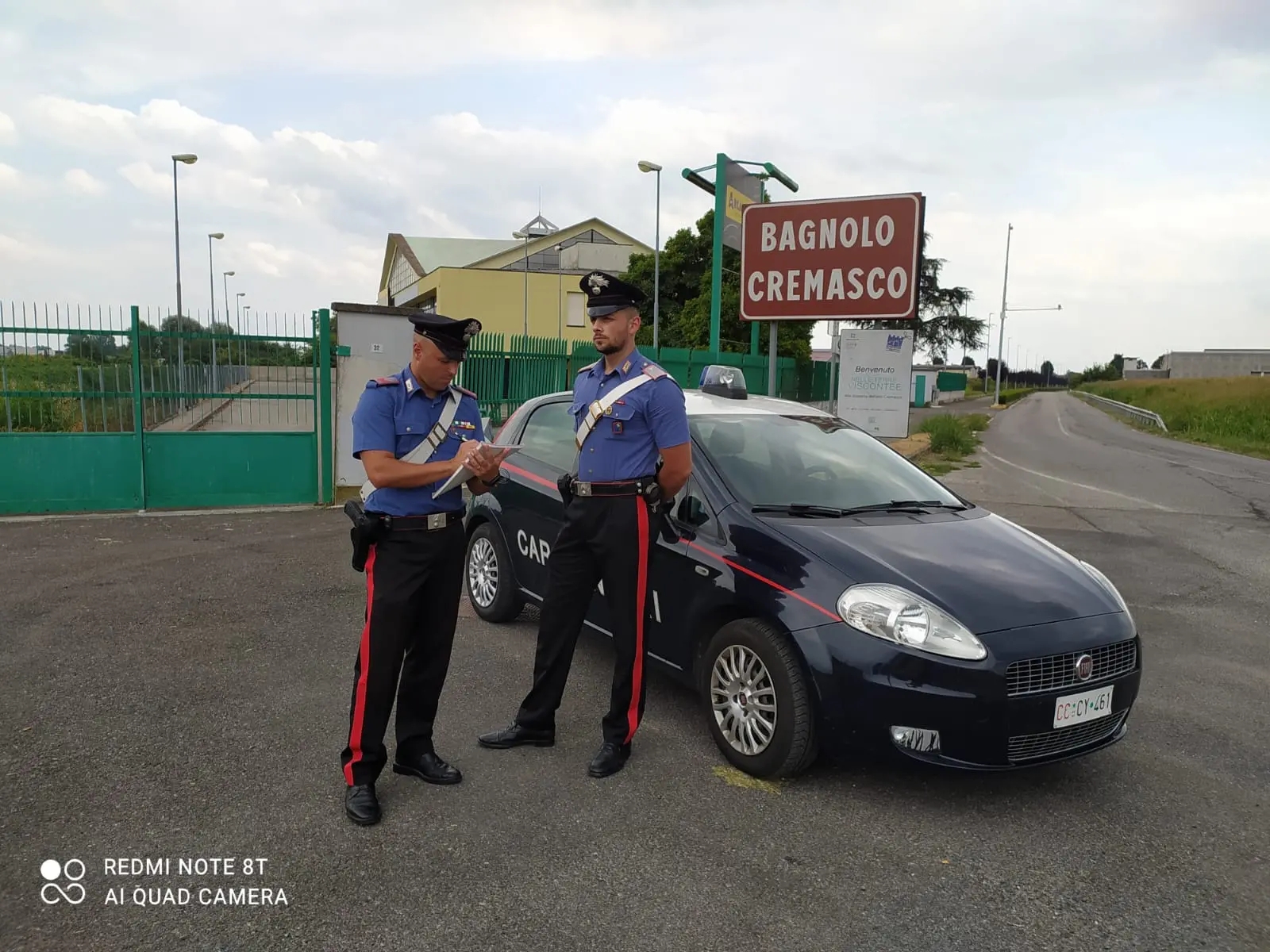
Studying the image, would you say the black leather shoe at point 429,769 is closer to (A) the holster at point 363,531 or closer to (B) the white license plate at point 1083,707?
(A) the holster at point 363,531

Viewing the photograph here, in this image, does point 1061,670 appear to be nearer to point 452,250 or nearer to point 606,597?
point 606,597

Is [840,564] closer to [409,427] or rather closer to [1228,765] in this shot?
[409,427]

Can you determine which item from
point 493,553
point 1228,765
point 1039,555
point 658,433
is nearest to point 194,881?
point 658,433

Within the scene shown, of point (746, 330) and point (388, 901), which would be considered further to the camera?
point (746, 330)

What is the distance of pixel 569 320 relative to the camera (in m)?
48.2

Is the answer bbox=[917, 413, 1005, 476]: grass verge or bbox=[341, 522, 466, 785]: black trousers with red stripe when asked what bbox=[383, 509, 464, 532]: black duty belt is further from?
bbox=[917, 413, 1005, 476]: grass verge

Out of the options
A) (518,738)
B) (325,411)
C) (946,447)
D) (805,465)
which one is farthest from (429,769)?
(946,447)

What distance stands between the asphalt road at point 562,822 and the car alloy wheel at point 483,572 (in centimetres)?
20

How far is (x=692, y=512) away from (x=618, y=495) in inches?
21.5

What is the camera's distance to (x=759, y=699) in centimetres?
362

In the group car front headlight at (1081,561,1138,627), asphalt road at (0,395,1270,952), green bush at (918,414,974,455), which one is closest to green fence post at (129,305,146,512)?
asphalt road at (0,395,1270,952)

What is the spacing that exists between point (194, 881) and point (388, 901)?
2.10ft

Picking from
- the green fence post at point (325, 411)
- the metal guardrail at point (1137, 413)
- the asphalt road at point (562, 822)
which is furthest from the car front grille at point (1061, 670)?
the metal guardrail at point (1137, 413)

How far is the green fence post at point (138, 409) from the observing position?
9.05 meters
